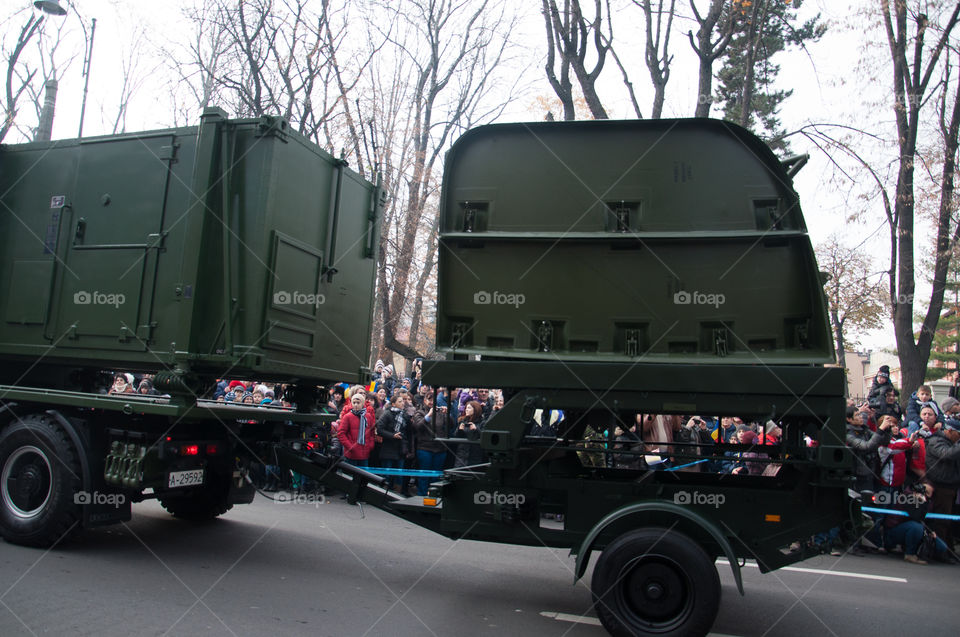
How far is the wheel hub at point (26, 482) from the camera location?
21.4ft

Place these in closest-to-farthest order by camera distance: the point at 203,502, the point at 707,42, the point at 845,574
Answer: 1. the point at 845,574
2. the point at 203,502
3. the point at 707,42

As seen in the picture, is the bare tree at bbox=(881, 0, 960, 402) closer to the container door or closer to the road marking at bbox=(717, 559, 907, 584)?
the road marking at bbox=(717, 559, 907, 584)

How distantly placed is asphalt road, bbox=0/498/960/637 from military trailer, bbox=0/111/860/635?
0.64 meters

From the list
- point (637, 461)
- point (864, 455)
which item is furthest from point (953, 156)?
point (637, 461)

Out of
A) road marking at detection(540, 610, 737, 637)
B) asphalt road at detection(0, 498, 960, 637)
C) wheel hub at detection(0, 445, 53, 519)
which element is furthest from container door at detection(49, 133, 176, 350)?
road marking at detection(540, 610, 737, 637)

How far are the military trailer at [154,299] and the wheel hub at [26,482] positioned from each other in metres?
0.01

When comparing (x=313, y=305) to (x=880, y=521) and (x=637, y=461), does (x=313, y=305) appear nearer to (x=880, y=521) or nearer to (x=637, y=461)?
(x=637, y=461)

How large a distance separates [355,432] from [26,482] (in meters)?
5.22

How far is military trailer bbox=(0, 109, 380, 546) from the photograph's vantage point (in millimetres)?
6328

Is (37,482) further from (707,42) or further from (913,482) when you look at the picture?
(707,42)

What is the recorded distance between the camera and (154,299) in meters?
6.53

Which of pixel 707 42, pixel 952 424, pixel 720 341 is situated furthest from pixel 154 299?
pixel 707 42

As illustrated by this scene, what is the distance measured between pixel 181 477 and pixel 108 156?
314 cm

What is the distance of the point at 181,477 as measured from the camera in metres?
6.49
